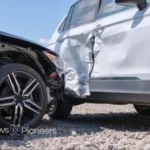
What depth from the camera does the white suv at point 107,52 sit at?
4.11 metres

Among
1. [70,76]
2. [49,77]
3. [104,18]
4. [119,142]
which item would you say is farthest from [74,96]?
[119,142]

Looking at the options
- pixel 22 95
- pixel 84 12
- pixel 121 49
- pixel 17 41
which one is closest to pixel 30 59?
pixel 17 41

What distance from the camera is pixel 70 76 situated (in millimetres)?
5305

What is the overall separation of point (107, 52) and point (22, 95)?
1312 millimetres

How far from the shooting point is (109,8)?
4.82 metres

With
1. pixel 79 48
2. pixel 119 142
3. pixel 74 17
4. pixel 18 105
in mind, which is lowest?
pixel 119 142

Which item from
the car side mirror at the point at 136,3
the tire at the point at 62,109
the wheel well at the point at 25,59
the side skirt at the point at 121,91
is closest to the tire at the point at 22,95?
the wheel well at the point at 25,59

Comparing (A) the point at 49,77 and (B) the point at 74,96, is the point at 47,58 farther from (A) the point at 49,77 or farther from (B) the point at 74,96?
(B) the point at 74,96

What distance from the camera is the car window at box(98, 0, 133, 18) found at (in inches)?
181

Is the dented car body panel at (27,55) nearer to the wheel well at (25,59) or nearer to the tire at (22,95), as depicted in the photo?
the wheel well at (25,59)

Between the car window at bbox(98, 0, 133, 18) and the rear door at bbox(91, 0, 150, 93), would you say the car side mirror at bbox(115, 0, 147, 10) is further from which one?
the car window at bbox(98, 0, 133, 18)

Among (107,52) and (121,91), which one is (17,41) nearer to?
(107,52)

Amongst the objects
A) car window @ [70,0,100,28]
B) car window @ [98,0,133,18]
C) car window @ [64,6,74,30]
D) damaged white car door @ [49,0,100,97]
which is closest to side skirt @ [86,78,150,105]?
damaged white car door @ [49,0,100,97]

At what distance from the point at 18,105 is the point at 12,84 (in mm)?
235
